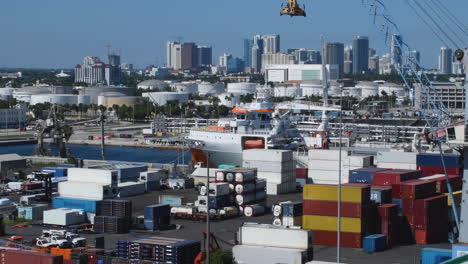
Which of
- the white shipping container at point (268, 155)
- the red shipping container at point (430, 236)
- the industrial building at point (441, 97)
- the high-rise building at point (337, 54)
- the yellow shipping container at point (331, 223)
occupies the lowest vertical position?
the red shipping container at point (430, 236)

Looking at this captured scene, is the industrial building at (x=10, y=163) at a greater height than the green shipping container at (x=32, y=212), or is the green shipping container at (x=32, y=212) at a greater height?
the industrial building at (x=10, y=163)

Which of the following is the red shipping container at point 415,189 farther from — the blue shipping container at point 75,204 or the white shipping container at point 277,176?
the blue shipping container at point 75,204

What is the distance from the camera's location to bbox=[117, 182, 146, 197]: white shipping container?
2377cm

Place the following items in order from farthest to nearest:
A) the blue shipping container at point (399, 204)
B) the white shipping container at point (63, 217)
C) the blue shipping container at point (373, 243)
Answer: the white shipping container at point (63, 217), the blue shipping container at point (399, 204), the blue shipping container at point (373, 243)

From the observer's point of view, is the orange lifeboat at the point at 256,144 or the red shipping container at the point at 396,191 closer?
the red shipping container at the point at 396,191

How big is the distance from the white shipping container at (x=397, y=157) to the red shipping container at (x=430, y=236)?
6.16 metres

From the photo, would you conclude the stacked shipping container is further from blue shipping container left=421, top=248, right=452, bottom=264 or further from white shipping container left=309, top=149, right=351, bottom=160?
white shipping container left=309, top=149, right=351, bottom=160

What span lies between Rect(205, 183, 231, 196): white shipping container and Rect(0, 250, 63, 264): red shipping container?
23.2 feet

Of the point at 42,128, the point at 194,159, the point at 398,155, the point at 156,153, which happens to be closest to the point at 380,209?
the point at 398,155

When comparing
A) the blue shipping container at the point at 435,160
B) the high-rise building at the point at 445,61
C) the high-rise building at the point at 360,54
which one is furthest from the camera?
the high-rise building at the point at 360,54

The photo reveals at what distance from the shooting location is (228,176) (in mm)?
21219

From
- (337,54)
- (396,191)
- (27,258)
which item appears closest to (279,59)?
(337,54)

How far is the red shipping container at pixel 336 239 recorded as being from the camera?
Result: 16672mm

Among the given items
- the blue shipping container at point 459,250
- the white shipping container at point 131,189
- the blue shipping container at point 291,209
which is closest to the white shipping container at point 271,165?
the white shipping container at point 131,189
